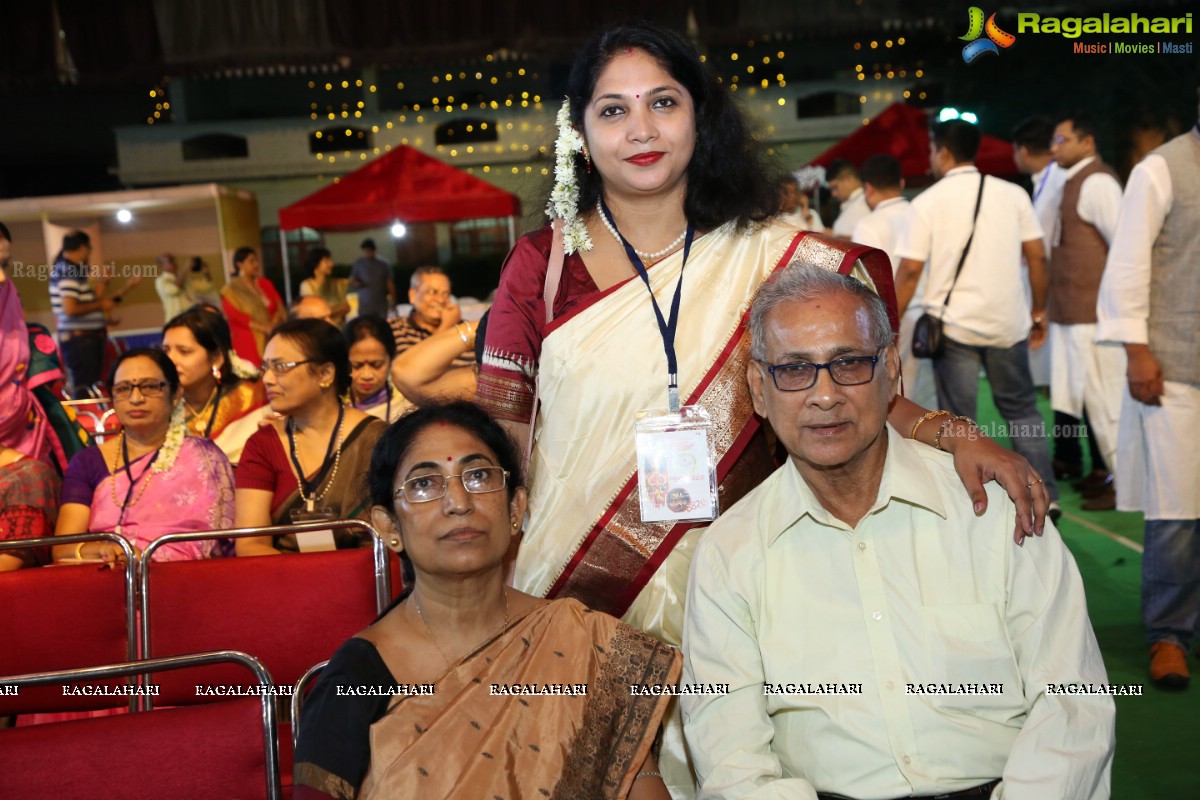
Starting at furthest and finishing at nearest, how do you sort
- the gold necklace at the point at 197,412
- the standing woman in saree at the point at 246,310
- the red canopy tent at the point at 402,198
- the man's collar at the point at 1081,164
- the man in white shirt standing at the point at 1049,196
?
the red canopy tent at the point at 402,198 < the standing woman in saree at the point at 246,310 < the man in white shirt standing at the point at 1049,196 < the man's collar at the point at 1081,164 < the gold necklace at the point at 197,412

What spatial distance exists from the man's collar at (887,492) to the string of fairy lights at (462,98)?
2264 cm

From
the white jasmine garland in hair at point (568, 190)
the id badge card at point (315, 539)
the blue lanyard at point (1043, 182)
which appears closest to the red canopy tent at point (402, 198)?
the blue lanyard at point (1043, 182)

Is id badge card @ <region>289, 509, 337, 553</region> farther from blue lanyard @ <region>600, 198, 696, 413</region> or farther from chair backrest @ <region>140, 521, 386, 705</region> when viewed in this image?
blue lanyard @ <region>600, 198, 696, 413</region>

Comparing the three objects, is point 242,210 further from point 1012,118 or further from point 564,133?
point 564,133

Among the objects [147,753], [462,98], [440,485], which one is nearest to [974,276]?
[440,485]

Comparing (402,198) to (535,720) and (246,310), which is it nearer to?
(246,310)

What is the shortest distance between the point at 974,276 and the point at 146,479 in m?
4.08

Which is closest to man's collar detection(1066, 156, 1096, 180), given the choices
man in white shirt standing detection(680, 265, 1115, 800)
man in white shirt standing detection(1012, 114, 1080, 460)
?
man in white shirt standing detection(1012, 114, 1080, 460)

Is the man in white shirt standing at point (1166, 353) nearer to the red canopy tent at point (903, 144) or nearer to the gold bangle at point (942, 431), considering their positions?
the gold bangle at point (942, 431)

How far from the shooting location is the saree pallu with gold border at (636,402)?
2.25 meters

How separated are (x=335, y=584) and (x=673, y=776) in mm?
1057

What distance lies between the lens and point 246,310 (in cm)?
1062

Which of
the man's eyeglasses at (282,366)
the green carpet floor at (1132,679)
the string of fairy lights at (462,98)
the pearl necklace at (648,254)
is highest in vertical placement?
the string of fairy lights at (462,98)

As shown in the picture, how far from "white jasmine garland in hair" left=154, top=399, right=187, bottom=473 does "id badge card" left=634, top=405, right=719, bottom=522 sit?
2.26 m
